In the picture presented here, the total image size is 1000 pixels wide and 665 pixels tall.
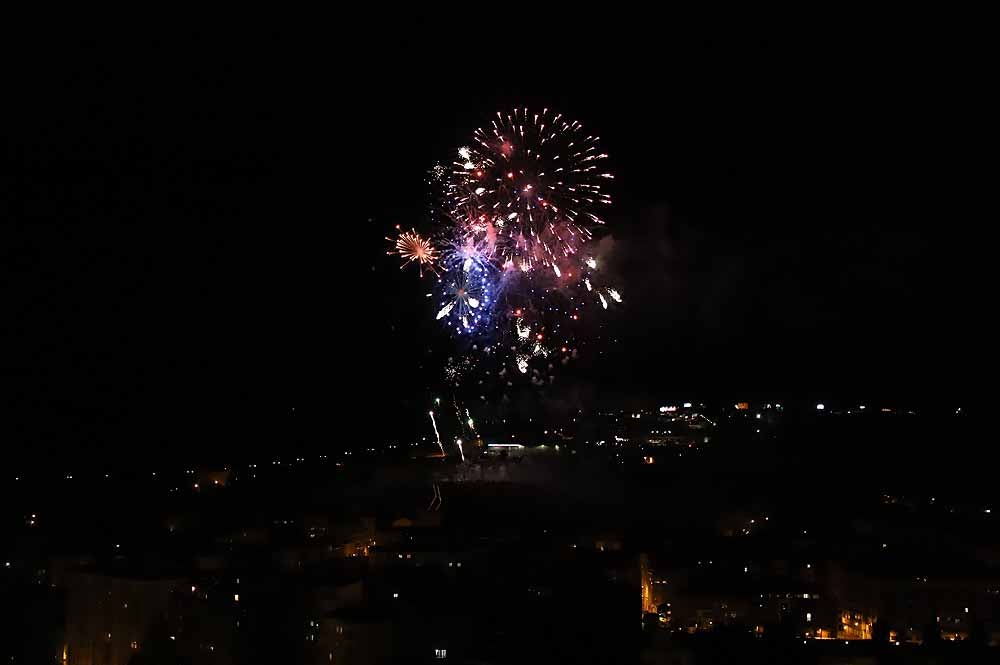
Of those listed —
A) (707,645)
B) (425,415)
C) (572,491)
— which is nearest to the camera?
(707,645)

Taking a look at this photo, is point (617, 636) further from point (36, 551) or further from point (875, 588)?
point (36, 551)

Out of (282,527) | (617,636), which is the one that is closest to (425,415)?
(282,527)

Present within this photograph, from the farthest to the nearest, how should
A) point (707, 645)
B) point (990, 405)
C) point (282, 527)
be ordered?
point (990, 405) < point (282, 527) < point (707, 645)

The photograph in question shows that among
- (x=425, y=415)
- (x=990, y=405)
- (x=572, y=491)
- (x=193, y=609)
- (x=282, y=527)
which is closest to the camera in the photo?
(x=193, y=609)

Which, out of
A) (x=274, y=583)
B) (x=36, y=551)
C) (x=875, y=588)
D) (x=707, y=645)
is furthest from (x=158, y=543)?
(x=875, y=588)

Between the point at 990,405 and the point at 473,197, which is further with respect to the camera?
the point at 990,405

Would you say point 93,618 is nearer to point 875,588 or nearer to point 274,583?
point 274,583

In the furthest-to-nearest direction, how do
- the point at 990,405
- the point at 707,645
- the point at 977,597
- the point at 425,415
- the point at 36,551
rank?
the point at 425,415, the point at 990,405, the point at 36,551, the point at 977,597, the point at 707,645

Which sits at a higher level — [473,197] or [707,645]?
[473,197]

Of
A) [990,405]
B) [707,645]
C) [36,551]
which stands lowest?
[707,645]
